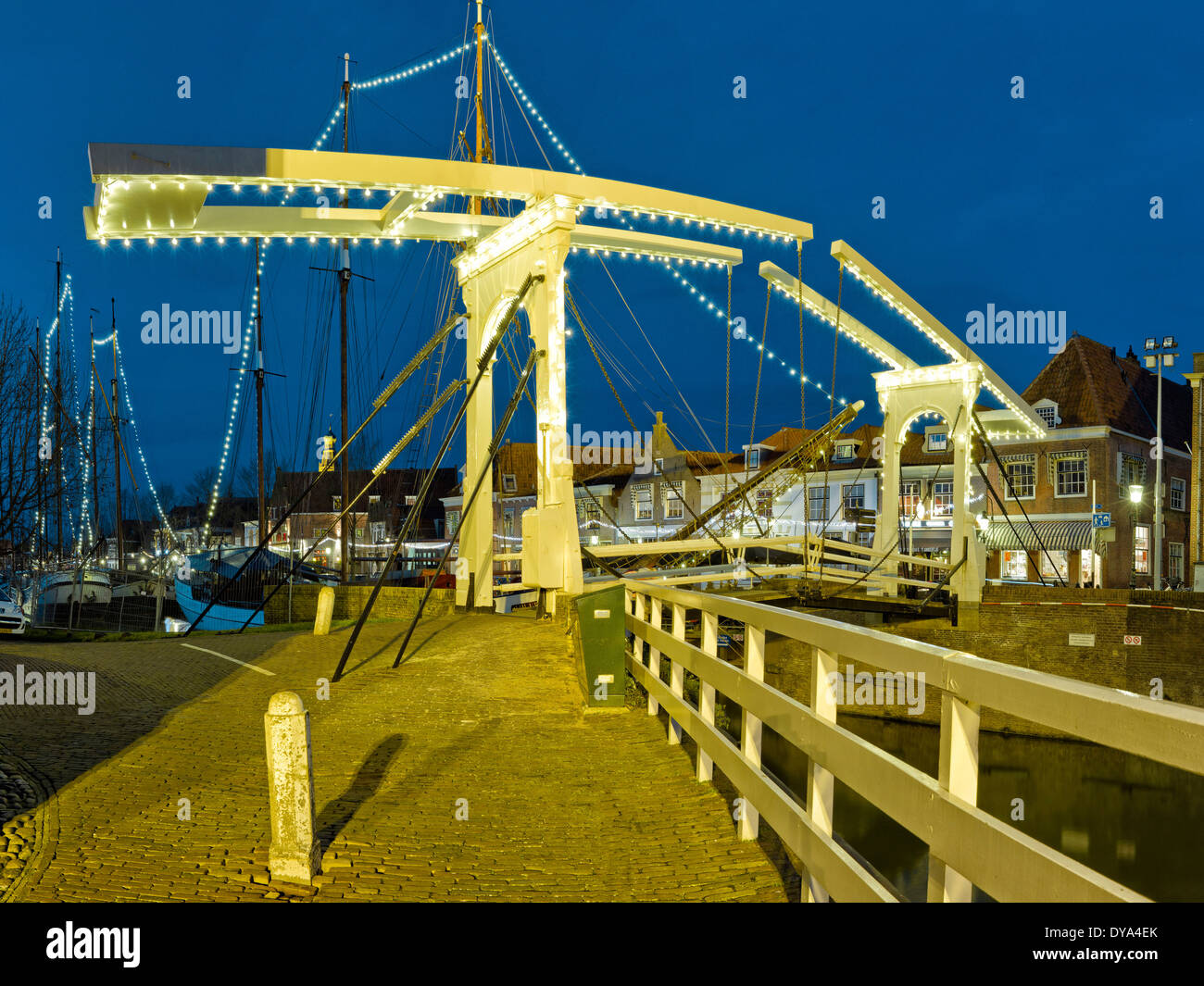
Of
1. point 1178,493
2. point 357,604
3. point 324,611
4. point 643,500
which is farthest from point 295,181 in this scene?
point 1178,493

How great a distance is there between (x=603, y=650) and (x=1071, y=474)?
3028 cm

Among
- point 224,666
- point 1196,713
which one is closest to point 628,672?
point 224,666

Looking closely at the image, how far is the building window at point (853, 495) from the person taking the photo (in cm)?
3906

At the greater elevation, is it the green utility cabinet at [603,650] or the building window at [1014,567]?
the green utility cabinet at [603,650]

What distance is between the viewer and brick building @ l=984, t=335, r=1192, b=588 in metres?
32.6

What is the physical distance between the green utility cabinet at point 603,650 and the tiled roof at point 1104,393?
30337 millimetres

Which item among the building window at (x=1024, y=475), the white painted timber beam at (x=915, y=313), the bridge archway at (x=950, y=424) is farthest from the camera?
the building window at (x=1024, y=475)

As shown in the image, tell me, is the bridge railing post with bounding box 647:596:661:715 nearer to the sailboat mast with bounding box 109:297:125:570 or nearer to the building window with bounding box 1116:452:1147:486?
the building window with bounding box 1116:452:1147:486

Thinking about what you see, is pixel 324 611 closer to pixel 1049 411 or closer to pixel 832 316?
pixel 832 316

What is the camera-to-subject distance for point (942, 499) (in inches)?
1436

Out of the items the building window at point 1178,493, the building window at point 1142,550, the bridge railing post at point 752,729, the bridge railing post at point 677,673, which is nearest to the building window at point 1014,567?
the building window at point 1142,550

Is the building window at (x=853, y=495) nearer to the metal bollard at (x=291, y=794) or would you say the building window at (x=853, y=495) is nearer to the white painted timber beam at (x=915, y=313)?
the white painted timber beam at (x=915, y=313)

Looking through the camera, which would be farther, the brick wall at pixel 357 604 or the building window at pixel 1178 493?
the building window at pixel 1178 493
